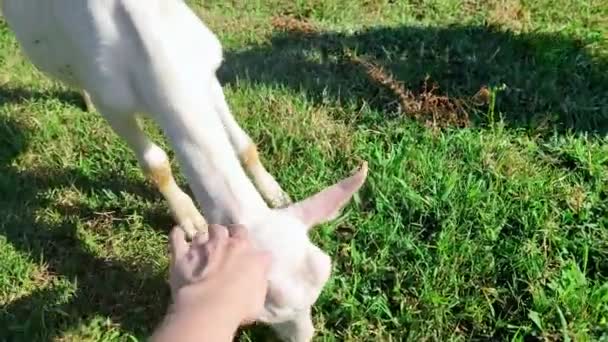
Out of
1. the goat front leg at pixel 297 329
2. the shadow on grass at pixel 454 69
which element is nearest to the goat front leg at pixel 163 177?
the goat front leg at pixel 297 329

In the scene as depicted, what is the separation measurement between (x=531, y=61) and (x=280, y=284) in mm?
2995

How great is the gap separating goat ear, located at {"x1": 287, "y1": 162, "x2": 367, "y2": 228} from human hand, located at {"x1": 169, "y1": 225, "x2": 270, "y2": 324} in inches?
23.2

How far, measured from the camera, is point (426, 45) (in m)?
5.74

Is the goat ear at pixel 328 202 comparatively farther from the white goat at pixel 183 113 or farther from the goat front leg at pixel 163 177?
the goat front leg at pixel 163 177

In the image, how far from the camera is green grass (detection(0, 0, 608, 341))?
4039 mm

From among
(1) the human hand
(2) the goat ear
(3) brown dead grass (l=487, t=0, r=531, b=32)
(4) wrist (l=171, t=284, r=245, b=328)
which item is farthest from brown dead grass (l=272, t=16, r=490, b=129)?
(4) wrist (l=171, t=284, r=245, b=328)

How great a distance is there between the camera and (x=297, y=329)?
3453 mm

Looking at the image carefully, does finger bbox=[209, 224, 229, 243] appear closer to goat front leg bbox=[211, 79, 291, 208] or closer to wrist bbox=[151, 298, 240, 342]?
wrist bbox=[151, 298, 240, 342]

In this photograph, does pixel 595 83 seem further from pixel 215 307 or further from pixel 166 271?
pixel 215 307

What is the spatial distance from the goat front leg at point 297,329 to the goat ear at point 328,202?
0.35 metres

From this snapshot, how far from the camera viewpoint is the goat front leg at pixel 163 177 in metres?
4.32

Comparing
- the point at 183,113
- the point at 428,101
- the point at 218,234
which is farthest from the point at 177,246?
the point at 428,101

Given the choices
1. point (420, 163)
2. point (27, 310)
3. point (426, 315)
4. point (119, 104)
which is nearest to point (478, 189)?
point (420, 163)

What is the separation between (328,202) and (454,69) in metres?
2.59
